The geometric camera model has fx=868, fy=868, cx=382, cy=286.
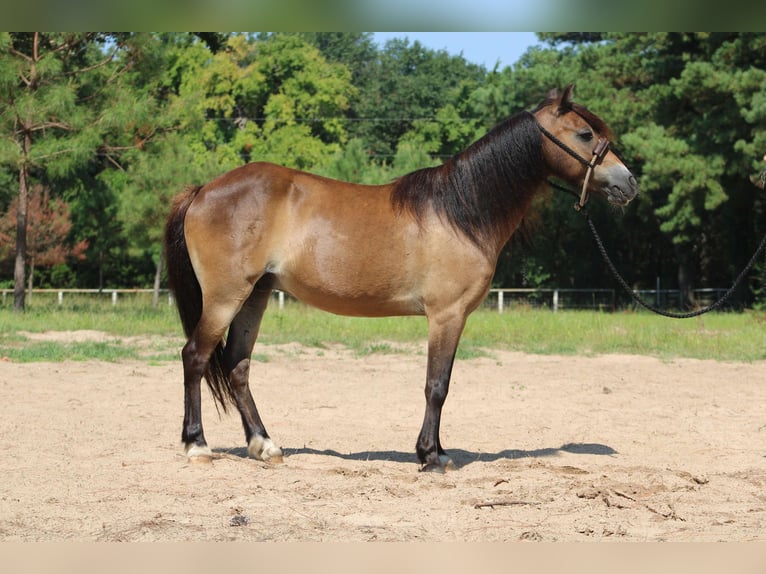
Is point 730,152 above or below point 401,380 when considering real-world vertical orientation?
above

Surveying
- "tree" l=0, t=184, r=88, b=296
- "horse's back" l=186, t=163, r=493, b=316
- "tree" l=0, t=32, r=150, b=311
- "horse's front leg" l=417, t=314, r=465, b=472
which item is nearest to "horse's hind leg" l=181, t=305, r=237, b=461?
"horse's back" l=186, t=163, r=493, b=316

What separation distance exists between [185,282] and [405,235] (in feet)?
5.46

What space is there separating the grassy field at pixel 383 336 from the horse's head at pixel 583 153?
6.60 m

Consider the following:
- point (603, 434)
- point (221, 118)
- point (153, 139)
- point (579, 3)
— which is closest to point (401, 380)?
point (603, 434)

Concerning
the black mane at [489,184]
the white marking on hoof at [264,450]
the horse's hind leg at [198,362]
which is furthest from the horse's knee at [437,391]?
the horse's hind leg at [198,362]

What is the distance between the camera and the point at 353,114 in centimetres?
4934

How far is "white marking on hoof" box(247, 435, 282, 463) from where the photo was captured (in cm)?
612

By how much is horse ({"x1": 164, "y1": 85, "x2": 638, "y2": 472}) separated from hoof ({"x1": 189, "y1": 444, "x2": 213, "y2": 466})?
0.4 inches

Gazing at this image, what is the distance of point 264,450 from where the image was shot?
6148 millimetres

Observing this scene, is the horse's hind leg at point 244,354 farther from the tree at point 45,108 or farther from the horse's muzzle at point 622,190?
the tree at point 45,108

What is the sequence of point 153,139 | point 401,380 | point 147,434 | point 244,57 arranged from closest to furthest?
point 147,434 < point 401,380 < point 153,139 < point 244,57

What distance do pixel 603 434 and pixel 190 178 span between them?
17347 mm

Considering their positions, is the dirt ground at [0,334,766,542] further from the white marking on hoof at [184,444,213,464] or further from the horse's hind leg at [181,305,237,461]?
the horse's hind leg at [181,305,237,461]

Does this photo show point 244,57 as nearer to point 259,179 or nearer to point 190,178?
point 190,178
